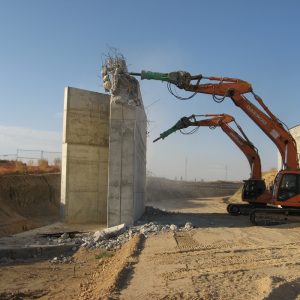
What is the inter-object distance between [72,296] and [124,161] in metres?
7.43

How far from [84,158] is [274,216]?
7.37 metres

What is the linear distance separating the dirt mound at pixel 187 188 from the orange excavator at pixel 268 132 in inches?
1390

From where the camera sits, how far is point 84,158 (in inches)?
714

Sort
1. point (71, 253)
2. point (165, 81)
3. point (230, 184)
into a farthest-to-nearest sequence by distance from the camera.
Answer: point (230, 184) < point (165, 81) < point (71, 253)

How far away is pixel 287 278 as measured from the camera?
8523 mm

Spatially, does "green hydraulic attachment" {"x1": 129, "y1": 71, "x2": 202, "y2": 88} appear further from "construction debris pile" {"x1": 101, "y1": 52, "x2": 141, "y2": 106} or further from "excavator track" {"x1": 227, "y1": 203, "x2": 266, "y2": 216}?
"excavator track" {"x1": 227, "y1": 203, "x2": 266, "y2": 216}

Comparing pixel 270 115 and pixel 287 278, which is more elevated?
pixel 270 115

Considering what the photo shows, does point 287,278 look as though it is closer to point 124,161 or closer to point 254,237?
point 254,237

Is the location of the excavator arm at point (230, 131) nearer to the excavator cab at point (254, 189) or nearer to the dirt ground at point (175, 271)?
the excavator cab at point (254, 189)

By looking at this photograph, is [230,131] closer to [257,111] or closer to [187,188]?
[257,111]

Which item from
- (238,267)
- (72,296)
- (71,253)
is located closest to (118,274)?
(72,296)

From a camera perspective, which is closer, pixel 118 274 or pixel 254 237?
pixel 118 274

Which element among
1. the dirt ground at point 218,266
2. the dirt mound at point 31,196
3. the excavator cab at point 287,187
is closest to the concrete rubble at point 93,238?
the dirt ground at point 218,266

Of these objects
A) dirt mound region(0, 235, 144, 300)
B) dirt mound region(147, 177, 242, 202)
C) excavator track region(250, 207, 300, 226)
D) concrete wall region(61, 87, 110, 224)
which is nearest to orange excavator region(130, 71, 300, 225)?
excavator track region(250, 207, 300, 226)
